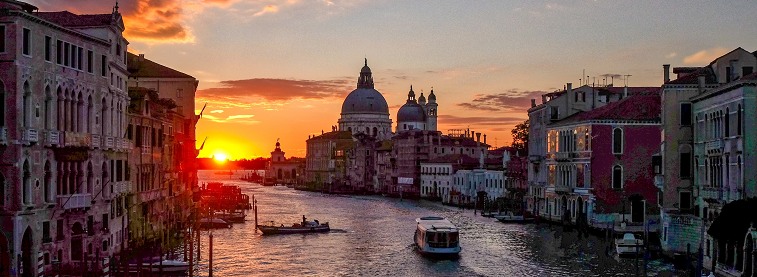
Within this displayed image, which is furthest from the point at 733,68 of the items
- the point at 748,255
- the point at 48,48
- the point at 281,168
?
the point at 281,168

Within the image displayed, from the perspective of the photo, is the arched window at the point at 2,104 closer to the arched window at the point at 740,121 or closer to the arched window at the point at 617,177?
the arched window at the point at 740,121

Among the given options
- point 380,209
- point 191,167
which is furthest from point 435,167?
point 191,167

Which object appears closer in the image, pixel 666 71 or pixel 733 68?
pixel 733 68

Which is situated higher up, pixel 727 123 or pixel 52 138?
pixel 727 123

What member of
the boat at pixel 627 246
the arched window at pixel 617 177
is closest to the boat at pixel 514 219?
the arched window at pixel 617 177

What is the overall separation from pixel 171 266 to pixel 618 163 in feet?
67.6

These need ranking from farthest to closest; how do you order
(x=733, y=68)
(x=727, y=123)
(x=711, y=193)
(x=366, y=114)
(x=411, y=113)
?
(x=366, y=114)
(x=411, y=113)
(x=733, y=68)
(x=711, y=193)
(x=727, y=123)

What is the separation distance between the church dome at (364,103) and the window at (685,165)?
98.2 metres

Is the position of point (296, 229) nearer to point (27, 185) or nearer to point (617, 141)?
point (617, 141)

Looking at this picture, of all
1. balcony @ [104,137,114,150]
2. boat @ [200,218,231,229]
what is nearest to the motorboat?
boat @ [200,218,231,229]

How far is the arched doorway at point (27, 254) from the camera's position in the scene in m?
19.2

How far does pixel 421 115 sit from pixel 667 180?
86.3m

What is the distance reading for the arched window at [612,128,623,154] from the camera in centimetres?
3775

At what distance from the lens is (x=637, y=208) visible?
37594mm
